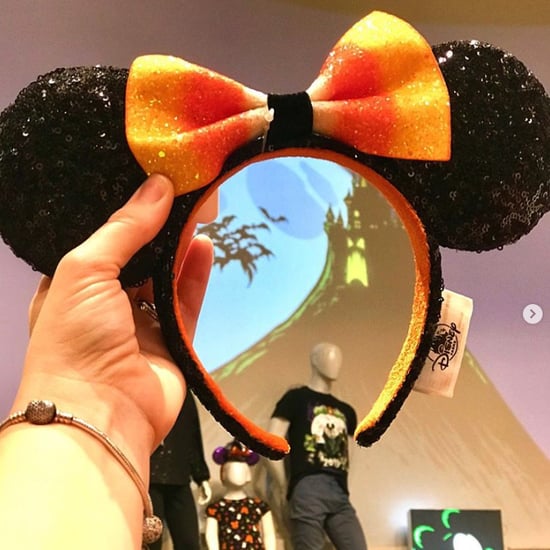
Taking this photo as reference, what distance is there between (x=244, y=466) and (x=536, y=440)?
34.0 inches

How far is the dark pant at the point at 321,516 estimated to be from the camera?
1.71 metres

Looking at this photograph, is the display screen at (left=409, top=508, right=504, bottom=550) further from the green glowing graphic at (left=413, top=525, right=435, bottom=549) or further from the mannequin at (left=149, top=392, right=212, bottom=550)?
the mannequin at (left=149, top=392, right=212, bottom=550)

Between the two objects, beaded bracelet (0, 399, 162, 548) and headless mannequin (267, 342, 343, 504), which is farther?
headless mannequin (267, 342, 343, 504)

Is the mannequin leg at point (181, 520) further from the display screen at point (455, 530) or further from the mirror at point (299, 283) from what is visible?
the display screen at point (455, 530)

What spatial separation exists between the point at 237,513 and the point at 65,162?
133 centimetres

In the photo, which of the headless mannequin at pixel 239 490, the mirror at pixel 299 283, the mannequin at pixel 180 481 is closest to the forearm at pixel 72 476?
the mannequin at pixel 180 481

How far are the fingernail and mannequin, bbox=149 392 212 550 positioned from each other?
1.14 m

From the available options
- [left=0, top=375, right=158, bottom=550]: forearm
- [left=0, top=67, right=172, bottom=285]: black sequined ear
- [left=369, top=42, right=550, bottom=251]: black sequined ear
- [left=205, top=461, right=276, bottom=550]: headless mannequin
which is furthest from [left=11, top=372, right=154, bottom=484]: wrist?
[left=205, top=461, right=276, bottom=550]: headless mannequin

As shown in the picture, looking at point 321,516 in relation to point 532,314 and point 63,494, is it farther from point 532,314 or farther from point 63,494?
point 63,494

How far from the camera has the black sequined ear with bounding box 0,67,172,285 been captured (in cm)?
52

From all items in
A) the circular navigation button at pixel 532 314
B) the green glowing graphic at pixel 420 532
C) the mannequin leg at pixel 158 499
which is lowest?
the green glowing graphic at pixel 420 532

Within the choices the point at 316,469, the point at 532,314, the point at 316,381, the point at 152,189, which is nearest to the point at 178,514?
the point at 316,469

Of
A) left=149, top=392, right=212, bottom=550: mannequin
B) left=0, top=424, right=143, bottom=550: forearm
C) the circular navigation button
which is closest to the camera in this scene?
left=0, top=424, right=143, bottom=550: forearm

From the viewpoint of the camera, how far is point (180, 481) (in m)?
1.58
